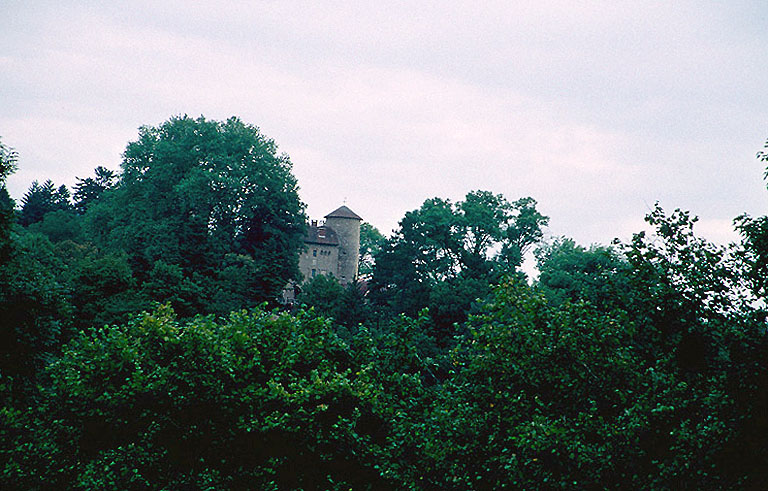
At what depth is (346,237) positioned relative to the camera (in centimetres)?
9181

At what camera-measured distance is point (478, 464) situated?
12.9 m

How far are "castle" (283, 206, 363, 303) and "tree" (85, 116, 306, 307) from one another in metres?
32.4

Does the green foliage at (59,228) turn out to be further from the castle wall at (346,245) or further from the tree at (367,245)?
the tree at (367,245)

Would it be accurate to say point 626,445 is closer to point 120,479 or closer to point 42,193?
point 120,479

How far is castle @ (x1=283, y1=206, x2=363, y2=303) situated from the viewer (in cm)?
9038

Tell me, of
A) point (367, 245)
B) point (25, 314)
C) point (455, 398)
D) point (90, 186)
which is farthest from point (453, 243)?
point (90, 186)

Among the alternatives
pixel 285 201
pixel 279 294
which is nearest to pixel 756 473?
pixel 279 294

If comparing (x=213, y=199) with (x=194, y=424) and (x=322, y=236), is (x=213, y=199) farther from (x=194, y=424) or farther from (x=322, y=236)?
(x=194, y=424)

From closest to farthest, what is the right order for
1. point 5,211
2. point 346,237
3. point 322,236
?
point 5,211, point 322,236, point 346,237

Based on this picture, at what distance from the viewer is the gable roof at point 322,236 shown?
9050 cm

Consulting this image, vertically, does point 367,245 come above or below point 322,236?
above

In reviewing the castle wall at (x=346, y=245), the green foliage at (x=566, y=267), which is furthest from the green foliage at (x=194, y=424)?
Answer: the castle wall at (x=346, y=245)

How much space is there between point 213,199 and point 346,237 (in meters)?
39.1

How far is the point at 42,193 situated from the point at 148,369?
10023 centimetres
